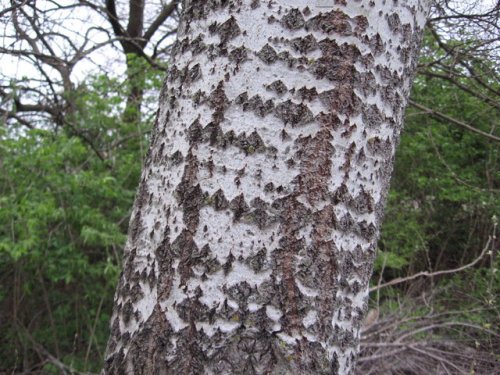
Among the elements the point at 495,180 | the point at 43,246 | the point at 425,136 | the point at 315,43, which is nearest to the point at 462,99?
the point at 425,136

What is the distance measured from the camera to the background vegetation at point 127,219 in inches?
151

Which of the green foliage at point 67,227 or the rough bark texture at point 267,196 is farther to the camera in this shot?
the green foliage at point 67,227

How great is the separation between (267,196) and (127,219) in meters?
3.80

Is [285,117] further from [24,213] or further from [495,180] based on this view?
[495,180]

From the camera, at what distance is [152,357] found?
3.07ft

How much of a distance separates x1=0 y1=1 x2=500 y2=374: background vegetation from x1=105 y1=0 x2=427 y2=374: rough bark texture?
108 inches

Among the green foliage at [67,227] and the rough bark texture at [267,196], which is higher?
the rough bark texture at [267,196]

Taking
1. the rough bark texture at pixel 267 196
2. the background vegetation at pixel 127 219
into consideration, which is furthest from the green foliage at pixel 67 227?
the rough bark texture at pixel 267 196

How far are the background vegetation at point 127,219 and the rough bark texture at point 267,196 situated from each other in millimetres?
2731

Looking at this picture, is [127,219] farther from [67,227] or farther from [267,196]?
[267,196]

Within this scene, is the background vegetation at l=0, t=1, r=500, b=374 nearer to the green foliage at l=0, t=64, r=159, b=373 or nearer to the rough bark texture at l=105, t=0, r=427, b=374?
the green foliage at l=0, t=64, r=159, b=373

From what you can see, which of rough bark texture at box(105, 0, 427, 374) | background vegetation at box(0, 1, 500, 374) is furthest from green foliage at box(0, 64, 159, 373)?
rough bark texture at box(105, 0, 427, 374)

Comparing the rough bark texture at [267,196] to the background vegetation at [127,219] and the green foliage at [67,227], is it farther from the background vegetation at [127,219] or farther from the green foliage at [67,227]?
the green foliage at [67,227]

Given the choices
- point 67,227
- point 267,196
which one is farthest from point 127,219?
point 267,196
